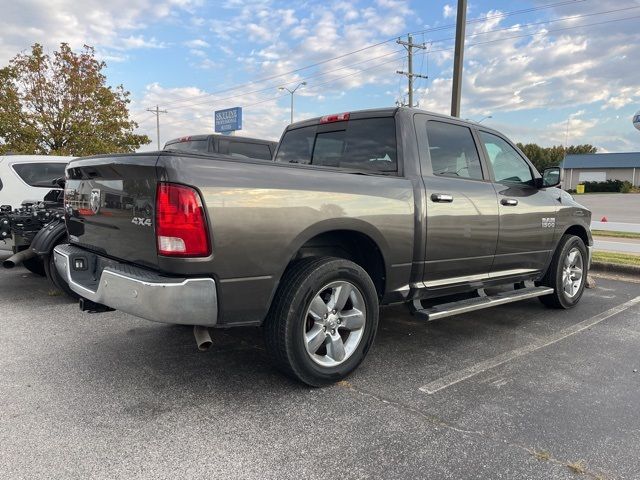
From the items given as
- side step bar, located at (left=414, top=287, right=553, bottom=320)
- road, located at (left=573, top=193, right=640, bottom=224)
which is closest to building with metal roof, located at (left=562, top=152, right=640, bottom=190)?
road, located at (left=573, top=193, right=640, bottom=224)

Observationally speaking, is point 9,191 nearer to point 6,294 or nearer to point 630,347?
point 6,294

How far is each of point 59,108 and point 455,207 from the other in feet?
60.4

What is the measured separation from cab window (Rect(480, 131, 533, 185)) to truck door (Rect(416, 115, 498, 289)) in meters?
0.21

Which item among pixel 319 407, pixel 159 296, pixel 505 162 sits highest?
pixel 505 162

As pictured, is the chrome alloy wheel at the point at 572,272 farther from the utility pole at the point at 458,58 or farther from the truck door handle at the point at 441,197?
the utility pole at the point at 458,58

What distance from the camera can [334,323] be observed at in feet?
11.2

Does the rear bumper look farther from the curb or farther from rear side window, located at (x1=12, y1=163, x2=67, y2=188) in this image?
the curb

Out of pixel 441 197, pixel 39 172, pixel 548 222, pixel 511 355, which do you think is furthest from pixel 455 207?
pixel 39 172

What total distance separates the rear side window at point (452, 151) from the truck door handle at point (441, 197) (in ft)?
0.70

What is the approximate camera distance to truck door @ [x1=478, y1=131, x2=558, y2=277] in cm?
464

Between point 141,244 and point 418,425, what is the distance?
195 cm

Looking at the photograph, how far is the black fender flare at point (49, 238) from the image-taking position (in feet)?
17.7

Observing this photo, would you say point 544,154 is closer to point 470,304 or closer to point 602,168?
point 602,168

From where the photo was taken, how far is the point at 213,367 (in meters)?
3.77
